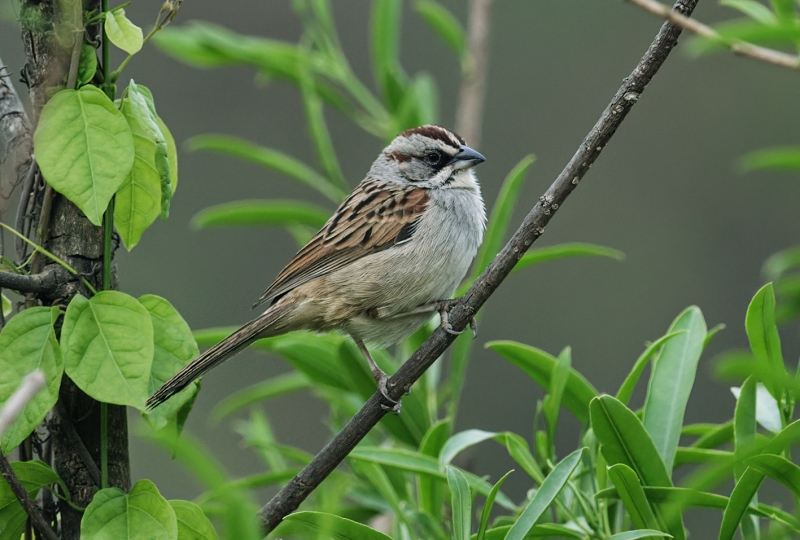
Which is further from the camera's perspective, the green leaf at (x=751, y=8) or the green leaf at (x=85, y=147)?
the green leaf at (x=751, y=8)

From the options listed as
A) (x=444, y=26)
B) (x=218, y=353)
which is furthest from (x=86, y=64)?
(x=444, y=26)

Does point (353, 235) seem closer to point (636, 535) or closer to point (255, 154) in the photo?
point (255, 154)

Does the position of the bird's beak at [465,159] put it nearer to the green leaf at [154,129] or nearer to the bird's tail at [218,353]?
the bird's tail at [218,353]

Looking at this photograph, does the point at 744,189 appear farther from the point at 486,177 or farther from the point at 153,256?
the point at 153,256

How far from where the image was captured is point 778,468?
64.3 inches

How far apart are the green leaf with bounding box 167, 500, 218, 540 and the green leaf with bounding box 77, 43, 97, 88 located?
839 mm

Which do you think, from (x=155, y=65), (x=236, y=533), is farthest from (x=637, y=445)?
(x=155, y=65)

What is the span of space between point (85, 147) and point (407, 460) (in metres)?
1.05

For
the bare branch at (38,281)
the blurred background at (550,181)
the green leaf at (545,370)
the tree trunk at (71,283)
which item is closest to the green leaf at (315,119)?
the green leaf at (545,370)

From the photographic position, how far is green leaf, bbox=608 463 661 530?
1.71 meters

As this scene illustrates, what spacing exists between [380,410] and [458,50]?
242 cm

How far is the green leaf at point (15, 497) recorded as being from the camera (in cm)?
166

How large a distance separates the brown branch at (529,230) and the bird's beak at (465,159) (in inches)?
70.5

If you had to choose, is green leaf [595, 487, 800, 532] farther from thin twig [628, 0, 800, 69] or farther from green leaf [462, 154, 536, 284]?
green leaf [462, 154, 536, 284]
